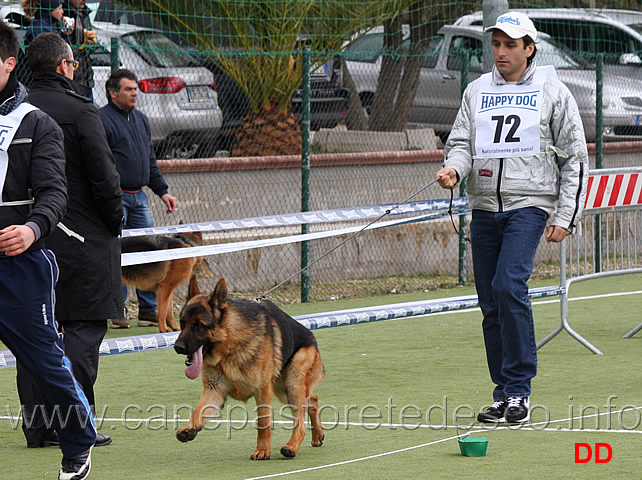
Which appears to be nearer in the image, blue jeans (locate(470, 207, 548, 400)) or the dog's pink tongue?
the dog's pink tongue

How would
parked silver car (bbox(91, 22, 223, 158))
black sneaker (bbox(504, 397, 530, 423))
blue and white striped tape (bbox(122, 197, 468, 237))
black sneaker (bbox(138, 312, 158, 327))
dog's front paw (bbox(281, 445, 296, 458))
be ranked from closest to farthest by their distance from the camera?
dog's front paw (bbox(281, 445, 296, 458)) < black sneaker (bbox(504, 397, 530, 423)) < blue and white striped tape (bbox(122, 197, 468, 237)) < black sneaker (bbox(138, 312, 158, 327)) < parked silver car (bbox(91, 22, 223, 158))

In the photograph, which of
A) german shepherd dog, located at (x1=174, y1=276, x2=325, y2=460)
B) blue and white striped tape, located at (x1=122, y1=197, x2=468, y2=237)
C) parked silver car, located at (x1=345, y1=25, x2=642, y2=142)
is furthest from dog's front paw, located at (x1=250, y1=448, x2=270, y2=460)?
parked silver car, located at (x1=345, y1=25, x2=642, y2=142)

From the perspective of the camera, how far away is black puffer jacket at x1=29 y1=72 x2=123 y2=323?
19.5 ft

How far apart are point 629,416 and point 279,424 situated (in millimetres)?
1920

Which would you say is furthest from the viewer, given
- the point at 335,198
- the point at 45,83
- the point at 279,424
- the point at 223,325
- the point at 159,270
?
the point at 335,198

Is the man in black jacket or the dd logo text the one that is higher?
the man in black jacket

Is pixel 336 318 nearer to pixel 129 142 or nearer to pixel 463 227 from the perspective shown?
pixel 129 142

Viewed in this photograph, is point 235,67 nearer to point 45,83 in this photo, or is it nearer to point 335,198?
point 335,198

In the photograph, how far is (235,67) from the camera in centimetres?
1337

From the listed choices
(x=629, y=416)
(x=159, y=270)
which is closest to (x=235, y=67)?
(x=159, y=270)

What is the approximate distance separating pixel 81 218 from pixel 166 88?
6.87m

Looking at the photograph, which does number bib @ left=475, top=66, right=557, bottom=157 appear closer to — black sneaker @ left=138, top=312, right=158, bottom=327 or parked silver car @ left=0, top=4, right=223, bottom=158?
black sneaker @ left=138, top=312, right=158, bottom=327

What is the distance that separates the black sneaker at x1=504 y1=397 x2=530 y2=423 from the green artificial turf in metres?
0.08

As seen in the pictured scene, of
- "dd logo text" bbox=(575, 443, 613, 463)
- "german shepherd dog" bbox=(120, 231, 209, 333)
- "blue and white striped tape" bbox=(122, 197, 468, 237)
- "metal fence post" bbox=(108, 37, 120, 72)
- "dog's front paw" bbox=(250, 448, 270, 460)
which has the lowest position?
"german shepherd dog" bbox=(120, 231, 209, 333)
